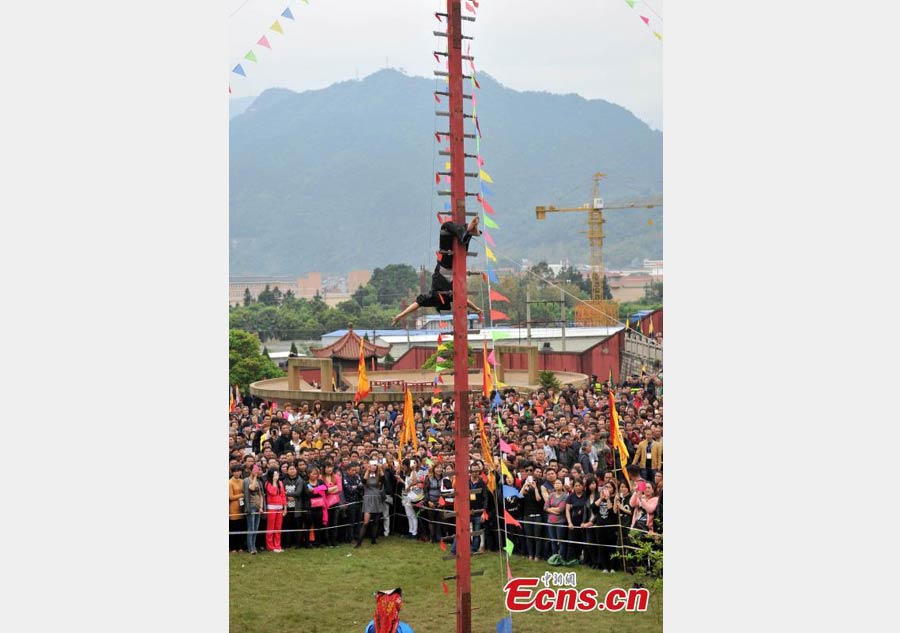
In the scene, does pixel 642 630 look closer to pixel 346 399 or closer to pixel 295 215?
pixel 346 399

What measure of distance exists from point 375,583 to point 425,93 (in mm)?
145663

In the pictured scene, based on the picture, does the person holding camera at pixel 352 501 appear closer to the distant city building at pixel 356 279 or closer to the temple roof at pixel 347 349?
the temple roof at pixel 347 349

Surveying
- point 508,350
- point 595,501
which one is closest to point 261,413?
point 595,501

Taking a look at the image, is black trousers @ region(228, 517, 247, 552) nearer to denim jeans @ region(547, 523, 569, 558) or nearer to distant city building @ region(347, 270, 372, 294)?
denim jeans @ region(547, 523, 569, 558)

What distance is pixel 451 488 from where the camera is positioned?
14680 millimetres

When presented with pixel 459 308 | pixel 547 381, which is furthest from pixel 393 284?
A: pixel 459 308

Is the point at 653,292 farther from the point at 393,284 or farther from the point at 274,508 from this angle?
the point at 274,508

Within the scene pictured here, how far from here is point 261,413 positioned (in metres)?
21.2

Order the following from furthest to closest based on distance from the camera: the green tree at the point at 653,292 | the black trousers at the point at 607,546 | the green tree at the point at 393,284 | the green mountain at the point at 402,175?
1. the green mountain at the point at 402,175
2. the green tree at the point at 653,292
3. the green tree at the point at 393,284
4. the black trousers at the point at 607,546

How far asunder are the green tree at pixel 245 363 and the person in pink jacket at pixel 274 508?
2927cm

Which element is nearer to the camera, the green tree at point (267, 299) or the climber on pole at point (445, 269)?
the climber on pole at point (445, 269)

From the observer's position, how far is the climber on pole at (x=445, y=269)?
902 centimetres

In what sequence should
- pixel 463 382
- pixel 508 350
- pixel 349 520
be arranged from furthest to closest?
pixel 508 350, pixel 349 520, pixel 463 382

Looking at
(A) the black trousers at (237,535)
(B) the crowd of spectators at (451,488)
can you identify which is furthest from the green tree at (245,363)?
(A) the black trousers at (237,535)
